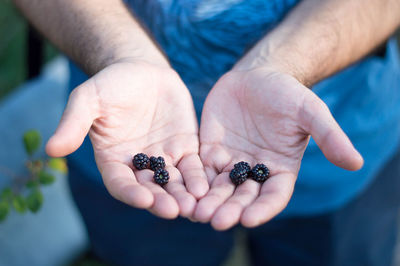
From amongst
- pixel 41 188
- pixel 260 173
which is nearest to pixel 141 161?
pixel 260 173

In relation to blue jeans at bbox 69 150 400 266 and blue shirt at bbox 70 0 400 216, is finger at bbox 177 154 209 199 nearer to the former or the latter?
blue shirt at bbox 70 0 400 216

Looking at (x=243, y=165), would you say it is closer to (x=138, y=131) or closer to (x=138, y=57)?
(x=138, y=131)

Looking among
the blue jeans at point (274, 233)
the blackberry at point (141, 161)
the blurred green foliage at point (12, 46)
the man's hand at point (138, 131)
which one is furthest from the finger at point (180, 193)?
the blurred green foliage at point (12, 46)

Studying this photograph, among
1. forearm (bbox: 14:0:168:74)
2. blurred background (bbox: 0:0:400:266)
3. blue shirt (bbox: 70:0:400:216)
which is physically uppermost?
forearm (bbox: 14:0:168:74)

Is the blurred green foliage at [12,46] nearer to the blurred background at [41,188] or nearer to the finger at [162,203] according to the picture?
the blurred background at [41,188]

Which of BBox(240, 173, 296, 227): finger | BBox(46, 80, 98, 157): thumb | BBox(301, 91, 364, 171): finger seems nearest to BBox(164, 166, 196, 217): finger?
BBox(240, 173, 296, 227): finger

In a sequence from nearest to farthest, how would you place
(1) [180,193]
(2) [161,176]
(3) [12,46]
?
(1) [180,193] < (2) [161,176] < (3) [12,46]

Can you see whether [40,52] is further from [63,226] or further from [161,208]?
[161,208]
